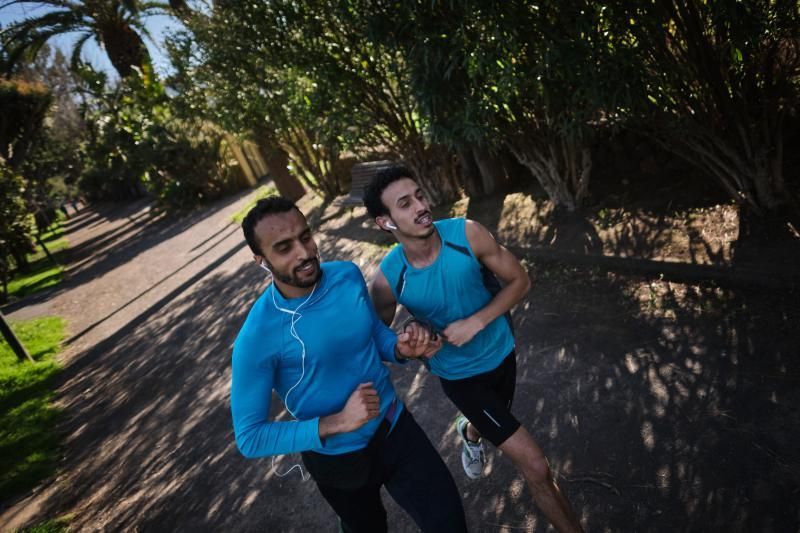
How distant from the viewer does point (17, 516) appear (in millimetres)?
4508

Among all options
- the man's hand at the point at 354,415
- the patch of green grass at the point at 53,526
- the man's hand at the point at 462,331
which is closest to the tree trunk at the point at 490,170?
the man's hand at the point at 462,331

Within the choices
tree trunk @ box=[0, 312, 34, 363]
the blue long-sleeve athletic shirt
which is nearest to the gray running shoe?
the blue long-sleeve athletic shirt

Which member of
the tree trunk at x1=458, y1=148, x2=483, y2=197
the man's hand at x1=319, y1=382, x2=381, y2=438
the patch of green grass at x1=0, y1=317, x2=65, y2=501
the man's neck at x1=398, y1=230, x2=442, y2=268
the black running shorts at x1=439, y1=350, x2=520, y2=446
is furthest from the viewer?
the tree trunk at x1=458, y1=148, x2=483, y2=197

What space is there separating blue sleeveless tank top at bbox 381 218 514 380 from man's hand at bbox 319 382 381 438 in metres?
0.74

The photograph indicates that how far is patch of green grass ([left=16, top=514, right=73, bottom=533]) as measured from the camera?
413cm

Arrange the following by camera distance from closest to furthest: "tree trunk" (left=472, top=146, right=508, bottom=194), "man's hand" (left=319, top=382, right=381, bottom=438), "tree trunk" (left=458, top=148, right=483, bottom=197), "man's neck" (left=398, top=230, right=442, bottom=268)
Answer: "man's hand" (left=319, top=382, right=381, bottom=438)
"man's neck" (left=398, top=230, right=442, bottom=268)
"tree trunk" (left=472, top=146, right=508, bottom=194)
"tree trunk" (left=458, top=148, right=483, bottom=197)

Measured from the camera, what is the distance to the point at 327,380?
2199 mm

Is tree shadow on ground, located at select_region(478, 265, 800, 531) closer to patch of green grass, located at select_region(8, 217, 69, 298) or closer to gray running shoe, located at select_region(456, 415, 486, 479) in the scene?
gray running shoe, located at select_region(456, 415, 486, 479)

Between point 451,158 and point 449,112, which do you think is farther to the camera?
point 451,158

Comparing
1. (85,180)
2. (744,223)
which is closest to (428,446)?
(744,223)

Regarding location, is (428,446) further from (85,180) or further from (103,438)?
(85,180)

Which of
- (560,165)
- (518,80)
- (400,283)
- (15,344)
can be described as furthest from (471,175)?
(15,344)

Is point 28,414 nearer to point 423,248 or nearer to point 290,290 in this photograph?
point 290,290

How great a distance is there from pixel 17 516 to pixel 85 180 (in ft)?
161
